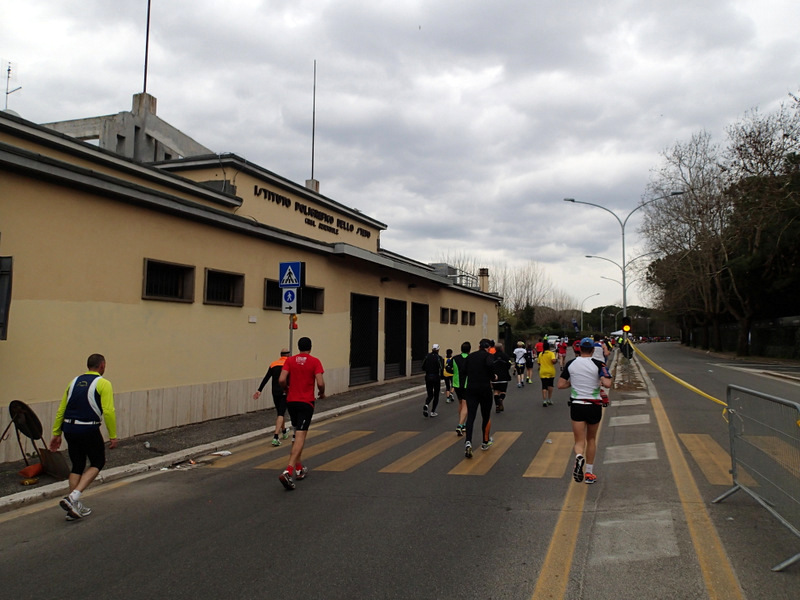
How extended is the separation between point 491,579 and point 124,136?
19.0 meters

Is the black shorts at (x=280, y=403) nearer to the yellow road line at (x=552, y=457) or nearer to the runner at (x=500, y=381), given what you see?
the yellow road line at (x=552, y=457)

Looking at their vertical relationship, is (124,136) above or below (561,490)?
above

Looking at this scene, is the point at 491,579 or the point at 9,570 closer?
the point at 491,579

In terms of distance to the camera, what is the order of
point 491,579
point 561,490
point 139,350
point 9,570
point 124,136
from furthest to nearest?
point 124,136
point 139,350
point 561,490
point 9,570
point 491,579

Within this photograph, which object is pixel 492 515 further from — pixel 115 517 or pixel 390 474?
pixel 115 517

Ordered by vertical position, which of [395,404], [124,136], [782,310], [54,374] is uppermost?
[124,136]

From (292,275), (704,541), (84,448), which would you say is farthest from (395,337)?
(704,541)

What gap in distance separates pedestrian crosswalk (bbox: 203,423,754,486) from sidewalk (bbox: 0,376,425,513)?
0.47m

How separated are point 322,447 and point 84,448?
450 cm

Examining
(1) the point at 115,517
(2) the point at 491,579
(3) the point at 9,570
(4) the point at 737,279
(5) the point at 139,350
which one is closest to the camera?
(2) the point at 491,579

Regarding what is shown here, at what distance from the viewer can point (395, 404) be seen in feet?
54.5

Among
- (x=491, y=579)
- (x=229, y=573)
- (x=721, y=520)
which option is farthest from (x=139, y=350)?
(x=721, y=520)

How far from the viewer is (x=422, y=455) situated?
919cm

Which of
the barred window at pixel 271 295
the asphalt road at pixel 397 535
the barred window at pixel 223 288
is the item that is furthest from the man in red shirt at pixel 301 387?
the barred window at pixel 271 295
